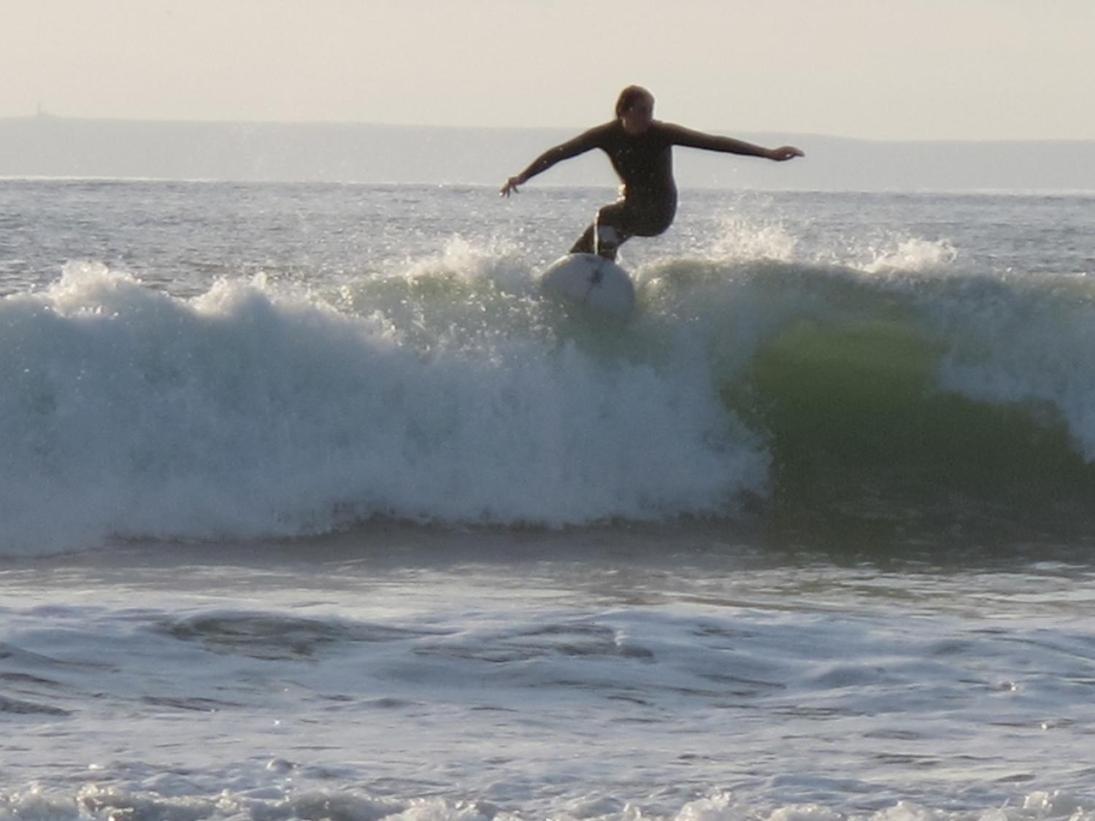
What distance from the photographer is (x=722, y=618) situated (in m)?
8.91

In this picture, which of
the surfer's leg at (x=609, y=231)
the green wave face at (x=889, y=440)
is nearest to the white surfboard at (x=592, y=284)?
the surfer's leg at (x=609, y=231)

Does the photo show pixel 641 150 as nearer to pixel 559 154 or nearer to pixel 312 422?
pixel 559 154

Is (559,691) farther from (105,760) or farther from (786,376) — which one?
(786,376)

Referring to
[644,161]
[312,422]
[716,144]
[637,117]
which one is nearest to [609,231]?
[644,161]

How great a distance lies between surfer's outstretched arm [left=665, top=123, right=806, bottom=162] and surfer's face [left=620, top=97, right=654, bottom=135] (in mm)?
136

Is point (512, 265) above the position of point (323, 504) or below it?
above

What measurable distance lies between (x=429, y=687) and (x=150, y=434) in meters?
4.97

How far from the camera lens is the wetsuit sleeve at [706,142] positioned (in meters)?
12.4

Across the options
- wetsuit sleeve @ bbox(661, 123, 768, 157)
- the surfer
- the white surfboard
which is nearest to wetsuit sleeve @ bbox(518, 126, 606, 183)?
the surfer

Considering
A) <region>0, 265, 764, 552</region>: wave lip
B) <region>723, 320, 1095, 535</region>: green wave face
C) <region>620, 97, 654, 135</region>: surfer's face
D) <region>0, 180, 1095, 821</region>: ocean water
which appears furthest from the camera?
<region>723, 320, 1095, 535</region>: green wave face

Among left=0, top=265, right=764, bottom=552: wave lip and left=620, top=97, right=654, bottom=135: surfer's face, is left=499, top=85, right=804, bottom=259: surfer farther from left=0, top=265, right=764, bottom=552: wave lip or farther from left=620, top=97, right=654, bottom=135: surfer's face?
left=0, top=265, right=764, bottom=552: wave lip

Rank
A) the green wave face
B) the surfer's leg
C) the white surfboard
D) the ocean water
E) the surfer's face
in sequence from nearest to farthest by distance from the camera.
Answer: the ocean water, the surfer's face, the green wave face, the surfer's leg, the white surfboard

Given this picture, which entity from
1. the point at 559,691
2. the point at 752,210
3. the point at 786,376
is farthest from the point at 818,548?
the point at 752,210

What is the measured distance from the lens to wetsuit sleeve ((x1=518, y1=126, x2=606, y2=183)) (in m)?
12.3
